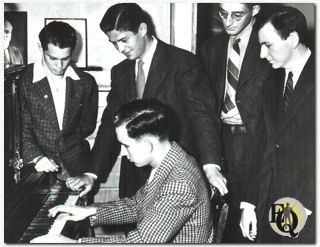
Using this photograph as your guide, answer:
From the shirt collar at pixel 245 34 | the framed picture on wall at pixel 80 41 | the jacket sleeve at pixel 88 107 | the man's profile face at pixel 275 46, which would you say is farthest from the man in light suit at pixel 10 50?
the man's profile face at pixel 275 46

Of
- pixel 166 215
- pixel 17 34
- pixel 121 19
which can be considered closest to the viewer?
pixel 166 215

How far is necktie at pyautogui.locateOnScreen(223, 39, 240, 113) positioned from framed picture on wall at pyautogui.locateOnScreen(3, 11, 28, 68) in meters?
1.60

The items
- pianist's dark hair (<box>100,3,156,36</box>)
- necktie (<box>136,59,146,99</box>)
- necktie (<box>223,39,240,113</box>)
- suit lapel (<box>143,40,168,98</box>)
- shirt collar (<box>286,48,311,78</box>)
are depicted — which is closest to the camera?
shirt collar (<box>286,48,311,78</box>)

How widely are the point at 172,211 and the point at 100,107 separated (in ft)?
6.36

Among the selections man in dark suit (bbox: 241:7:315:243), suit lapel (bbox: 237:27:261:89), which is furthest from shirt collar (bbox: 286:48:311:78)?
suit lapel (bbox: 237:27:261:89)

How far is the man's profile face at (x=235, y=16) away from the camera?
275 cm

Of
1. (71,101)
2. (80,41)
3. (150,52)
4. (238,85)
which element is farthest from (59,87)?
(238,85)

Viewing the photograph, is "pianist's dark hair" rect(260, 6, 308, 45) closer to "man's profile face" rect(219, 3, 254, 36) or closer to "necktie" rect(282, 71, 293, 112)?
"necktie" rect(282, 71, 293, 112)

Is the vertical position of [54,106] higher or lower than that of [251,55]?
lower

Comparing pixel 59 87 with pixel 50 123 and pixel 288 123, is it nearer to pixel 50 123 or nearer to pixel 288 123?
pixel 50 123

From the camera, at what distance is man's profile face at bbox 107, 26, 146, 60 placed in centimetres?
259

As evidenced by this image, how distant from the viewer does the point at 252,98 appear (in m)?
2.86

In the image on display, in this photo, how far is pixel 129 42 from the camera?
2.62 meters

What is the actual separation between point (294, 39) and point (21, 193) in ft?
5.12
